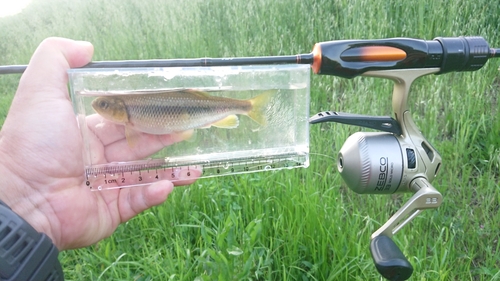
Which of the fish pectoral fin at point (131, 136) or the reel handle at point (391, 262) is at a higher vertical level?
the fish pectoral fin at point (131, 136)

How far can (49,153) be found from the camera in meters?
1.41

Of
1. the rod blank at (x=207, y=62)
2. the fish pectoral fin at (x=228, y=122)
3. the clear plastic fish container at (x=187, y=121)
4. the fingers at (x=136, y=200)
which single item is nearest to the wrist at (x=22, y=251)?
the clear plastic fish container at (x=187, y=121)

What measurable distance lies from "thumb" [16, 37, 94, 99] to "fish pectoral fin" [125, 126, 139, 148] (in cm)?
25

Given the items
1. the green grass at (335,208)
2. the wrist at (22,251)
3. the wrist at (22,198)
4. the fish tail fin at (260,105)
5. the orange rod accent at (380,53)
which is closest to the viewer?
the wrist at (22,251)

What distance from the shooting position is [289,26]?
3865 mm

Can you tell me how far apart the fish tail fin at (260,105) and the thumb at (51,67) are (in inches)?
23.5

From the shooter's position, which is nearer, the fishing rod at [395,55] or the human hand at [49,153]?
the fishing rod at [395,55]

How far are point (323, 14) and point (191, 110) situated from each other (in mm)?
2685

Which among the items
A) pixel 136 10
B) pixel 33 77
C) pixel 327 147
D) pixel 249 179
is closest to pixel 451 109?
pixel 327 147

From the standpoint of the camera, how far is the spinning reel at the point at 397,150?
1.28m

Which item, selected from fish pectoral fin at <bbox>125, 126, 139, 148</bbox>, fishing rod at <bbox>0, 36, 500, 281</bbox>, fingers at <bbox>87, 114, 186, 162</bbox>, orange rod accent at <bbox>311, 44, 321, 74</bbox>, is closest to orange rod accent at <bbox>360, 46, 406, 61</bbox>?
fishing rod at <bbox>0, 36, 500, 281</bbox>

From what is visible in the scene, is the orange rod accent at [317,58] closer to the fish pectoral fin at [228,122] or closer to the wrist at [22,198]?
the fish pectoral fin at [228,122]

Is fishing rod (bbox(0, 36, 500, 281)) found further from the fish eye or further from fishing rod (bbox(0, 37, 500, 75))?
the fish eye

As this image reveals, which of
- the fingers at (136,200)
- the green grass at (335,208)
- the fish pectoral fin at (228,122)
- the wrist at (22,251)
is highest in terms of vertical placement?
the fish pectoral fin at (228,122)
